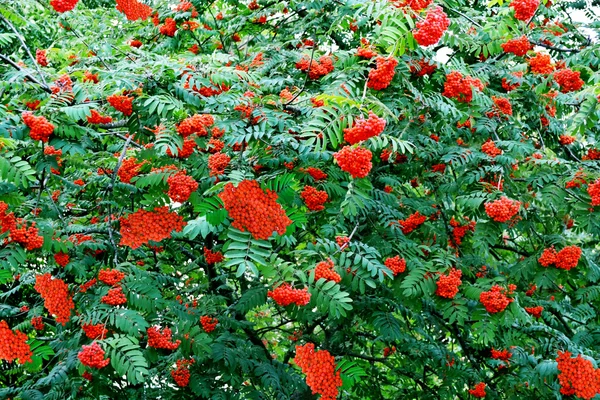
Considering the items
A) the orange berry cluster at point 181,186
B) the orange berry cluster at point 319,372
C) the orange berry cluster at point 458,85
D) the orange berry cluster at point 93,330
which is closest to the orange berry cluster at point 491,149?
the orange berry cluster at point 458,85

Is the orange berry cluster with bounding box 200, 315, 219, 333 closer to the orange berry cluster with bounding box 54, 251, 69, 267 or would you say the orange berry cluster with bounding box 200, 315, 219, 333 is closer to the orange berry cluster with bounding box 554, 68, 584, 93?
the orange berry cluster with bounding box 54, 251, 69, 267

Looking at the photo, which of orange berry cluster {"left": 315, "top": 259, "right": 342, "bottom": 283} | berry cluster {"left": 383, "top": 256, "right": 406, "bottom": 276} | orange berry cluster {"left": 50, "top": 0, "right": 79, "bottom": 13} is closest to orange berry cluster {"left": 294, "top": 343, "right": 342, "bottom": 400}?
orange berry cluster {"left": 315, "top": 259, "right": 342, "bottom": 283}

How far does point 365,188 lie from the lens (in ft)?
13.5

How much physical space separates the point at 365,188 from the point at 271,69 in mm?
1657

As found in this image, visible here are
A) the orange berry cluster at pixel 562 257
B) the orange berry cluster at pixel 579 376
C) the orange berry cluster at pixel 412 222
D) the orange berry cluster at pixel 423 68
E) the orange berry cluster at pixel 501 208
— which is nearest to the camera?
the orange berry cluster at pixel 501 208

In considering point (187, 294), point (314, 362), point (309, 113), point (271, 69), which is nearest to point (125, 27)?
point (271, 69)

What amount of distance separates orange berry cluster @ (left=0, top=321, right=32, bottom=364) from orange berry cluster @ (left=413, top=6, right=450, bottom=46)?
289cm

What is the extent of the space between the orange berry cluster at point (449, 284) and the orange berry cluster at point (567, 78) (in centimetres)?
219

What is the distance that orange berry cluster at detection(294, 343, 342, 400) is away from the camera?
3887 mm

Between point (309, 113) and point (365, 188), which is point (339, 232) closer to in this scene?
point (365, 188)

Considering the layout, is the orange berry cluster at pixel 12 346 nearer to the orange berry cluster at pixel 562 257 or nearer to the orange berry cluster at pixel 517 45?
the orange berry cluster at pixel 562 257

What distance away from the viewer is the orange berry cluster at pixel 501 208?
411cm

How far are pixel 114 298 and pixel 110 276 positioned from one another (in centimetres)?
15

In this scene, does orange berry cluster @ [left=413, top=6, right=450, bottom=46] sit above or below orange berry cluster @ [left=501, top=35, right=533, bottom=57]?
above
